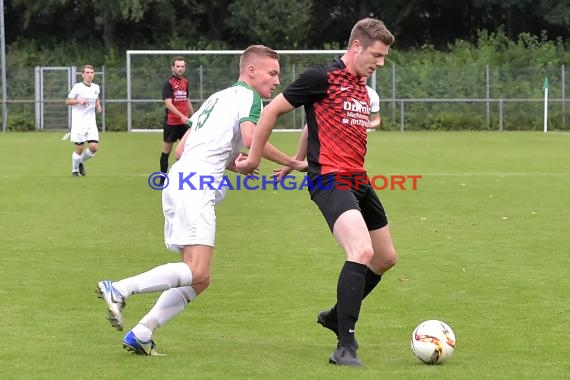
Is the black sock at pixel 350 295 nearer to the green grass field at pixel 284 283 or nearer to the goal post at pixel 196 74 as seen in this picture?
the green grass field at pixel 284 283

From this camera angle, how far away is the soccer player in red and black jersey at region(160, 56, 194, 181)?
19750 millimetres

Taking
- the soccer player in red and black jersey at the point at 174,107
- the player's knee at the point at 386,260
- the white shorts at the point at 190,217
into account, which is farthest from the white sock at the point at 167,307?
the soccer player in red and black jersey at the point at 174,107

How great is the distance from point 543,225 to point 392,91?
30241 millimetres

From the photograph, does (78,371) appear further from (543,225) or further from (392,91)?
(392,91)

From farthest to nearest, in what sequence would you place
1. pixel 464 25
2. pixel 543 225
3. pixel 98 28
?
pixel 464 25
pixel 98 28
pixel 543 225

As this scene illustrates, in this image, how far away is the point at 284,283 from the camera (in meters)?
9.34

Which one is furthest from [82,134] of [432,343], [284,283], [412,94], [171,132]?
[412,94]

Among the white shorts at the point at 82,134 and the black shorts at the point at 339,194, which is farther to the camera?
the white shorts at the point at 82,134

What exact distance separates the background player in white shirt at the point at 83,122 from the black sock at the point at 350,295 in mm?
14665

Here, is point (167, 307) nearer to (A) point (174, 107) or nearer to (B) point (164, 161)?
(B) point (164, 161)

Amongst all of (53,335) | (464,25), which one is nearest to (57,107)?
(464,25)

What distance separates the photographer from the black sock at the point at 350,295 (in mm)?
6406

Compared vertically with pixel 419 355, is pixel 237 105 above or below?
above

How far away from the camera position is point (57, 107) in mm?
41969
